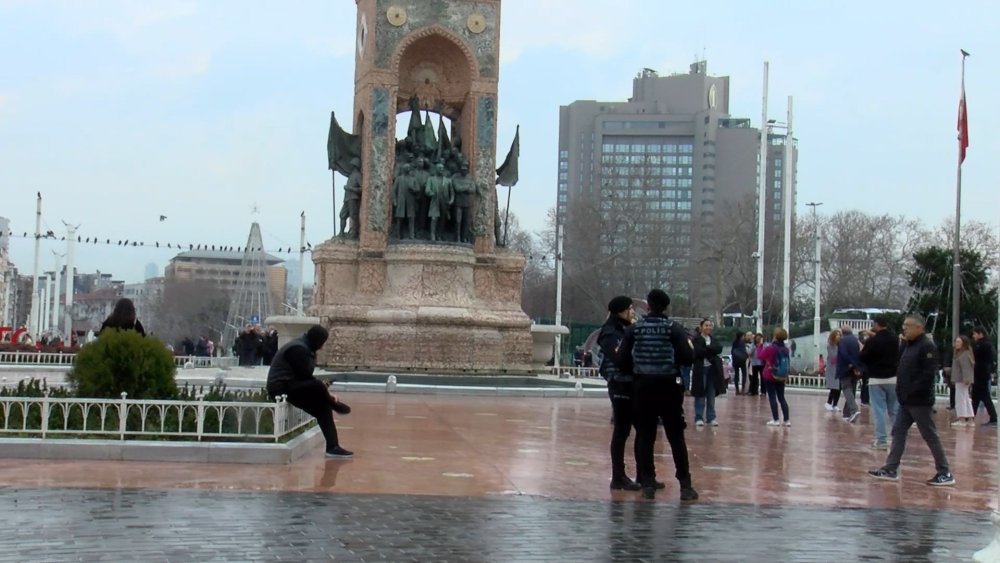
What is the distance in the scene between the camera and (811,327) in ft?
215

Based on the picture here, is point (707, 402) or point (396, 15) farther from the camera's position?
point (396, 15)

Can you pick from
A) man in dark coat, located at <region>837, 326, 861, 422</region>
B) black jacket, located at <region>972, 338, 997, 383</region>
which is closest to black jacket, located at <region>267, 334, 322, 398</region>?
man in dark coat, located at <region>837, 326, 861, 422</region>

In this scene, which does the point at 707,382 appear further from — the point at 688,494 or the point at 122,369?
the point at 122,369

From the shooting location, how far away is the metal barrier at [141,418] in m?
12.2

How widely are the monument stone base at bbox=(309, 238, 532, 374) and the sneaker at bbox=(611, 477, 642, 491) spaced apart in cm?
1844

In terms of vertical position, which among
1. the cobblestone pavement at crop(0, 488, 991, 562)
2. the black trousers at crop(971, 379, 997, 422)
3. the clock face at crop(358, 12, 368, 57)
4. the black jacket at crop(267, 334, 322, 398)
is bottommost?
the cobblestone pavement at crop(0, 488, 991, 562)

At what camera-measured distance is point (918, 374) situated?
1289 cm

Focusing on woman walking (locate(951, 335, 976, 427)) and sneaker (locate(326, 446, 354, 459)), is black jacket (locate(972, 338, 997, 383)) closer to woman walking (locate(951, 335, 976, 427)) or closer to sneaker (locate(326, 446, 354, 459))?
woman walking (locate(951, 335, 976, 427))

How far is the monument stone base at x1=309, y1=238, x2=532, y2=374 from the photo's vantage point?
1174 inches

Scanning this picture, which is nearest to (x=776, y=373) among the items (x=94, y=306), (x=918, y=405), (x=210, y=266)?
(x=918, y=405)

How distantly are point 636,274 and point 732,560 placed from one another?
68.6 m

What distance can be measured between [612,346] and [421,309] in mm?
18119

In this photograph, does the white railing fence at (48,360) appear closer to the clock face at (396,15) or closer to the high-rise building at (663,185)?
the clock face at (396,15)

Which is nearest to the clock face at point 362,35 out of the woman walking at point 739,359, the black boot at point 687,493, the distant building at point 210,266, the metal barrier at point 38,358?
the woman walking at point 739,359
